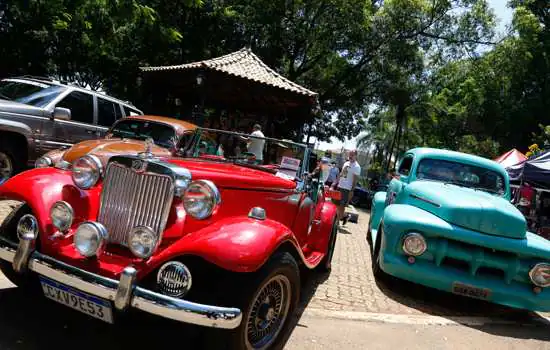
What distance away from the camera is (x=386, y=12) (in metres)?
20.1

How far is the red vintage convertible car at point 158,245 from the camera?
248 centimetres

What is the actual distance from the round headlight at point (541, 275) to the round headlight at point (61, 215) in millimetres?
4456

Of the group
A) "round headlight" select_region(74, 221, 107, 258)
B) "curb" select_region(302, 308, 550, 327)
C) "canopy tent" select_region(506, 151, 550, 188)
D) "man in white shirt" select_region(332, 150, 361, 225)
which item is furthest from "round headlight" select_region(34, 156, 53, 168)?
"canopy tent" select_region(506, 151, 550, 188)

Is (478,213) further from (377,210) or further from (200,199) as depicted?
(200,199)

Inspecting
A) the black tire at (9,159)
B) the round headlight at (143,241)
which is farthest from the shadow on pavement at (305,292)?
the black tire at (9,159)

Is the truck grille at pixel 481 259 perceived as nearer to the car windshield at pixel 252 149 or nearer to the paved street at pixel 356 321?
the paved street at pixel 356 321

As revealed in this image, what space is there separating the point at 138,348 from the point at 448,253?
3260 millimetres

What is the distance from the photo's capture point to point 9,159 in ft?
22.0

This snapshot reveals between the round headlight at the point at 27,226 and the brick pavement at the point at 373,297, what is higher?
the round headlight at the point at 27,226

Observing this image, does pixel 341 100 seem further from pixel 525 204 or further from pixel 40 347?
pixel 40 347

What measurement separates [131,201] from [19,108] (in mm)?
5047

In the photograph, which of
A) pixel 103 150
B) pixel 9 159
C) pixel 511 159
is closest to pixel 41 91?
pixel 9 159

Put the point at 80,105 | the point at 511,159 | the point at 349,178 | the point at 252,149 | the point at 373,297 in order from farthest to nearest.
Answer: the point at 511,159
the point at 349,178
the point at 80,105
the point at 373,297
the point at 252,149

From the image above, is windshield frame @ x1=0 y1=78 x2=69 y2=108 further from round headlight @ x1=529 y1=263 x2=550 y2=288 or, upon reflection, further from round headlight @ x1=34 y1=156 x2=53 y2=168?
round headlight @ x1=529 y1=263 x2=550 y2=288
